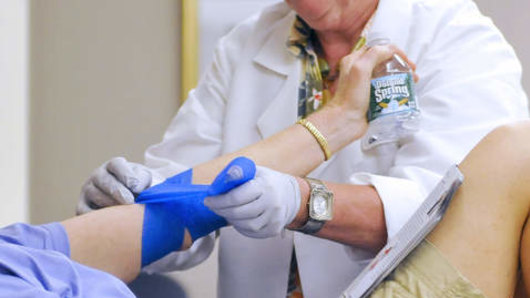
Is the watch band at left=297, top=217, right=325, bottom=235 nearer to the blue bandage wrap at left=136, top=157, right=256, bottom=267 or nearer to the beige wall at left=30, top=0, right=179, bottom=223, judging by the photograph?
the blue bandage wrap at left=136, top=157, right=256, bottom=267

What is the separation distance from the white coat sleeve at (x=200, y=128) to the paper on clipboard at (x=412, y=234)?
0.59 meters

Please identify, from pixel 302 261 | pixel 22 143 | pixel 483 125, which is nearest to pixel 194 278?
pixel 302 261

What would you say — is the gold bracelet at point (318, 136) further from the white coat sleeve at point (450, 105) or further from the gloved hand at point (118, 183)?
the gloved hand at point (118, 183)

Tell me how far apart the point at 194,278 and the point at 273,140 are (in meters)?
0.35

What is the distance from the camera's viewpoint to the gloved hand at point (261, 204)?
898 millimetres

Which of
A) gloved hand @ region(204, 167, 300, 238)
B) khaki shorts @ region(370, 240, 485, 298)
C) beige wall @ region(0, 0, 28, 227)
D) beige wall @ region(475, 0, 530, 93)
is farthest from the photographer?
beige wall @ region(0, 0, 28, 227)

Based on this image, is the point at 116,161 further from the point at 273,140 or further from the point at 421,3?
the point at 421,3

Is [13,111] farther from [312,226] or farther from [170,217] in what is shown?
[312,226]

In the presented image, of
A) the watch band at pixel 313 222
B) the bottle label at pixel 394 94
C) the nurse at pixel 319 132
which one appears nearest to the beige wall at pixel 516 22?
the nurse at pixel 319 132

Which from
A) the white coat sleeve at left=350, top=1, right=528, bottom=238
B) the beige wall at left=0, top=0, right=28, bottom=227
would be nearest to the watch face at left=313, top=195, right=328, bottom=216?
the white coat sleeve at left=350, top=1, right=528, bottom=238

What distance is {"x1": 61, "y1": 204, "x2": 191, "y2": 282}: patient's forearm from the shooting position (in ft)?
3.23

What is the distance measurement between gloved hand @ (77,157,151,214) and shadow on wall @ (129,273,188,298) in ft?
0.49

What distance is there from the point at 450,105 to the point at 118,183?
0.58 m

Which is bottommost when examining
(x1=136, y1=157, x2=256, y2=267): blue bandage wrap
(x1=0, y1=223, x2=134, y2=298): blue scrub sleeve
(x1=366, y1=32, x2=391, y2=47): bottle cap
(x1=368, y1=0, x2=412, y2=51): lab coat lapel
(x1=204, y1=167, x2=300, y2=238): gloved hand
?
(x1=136, y1=157, x2=256, y2=267): blue bandage wrap
